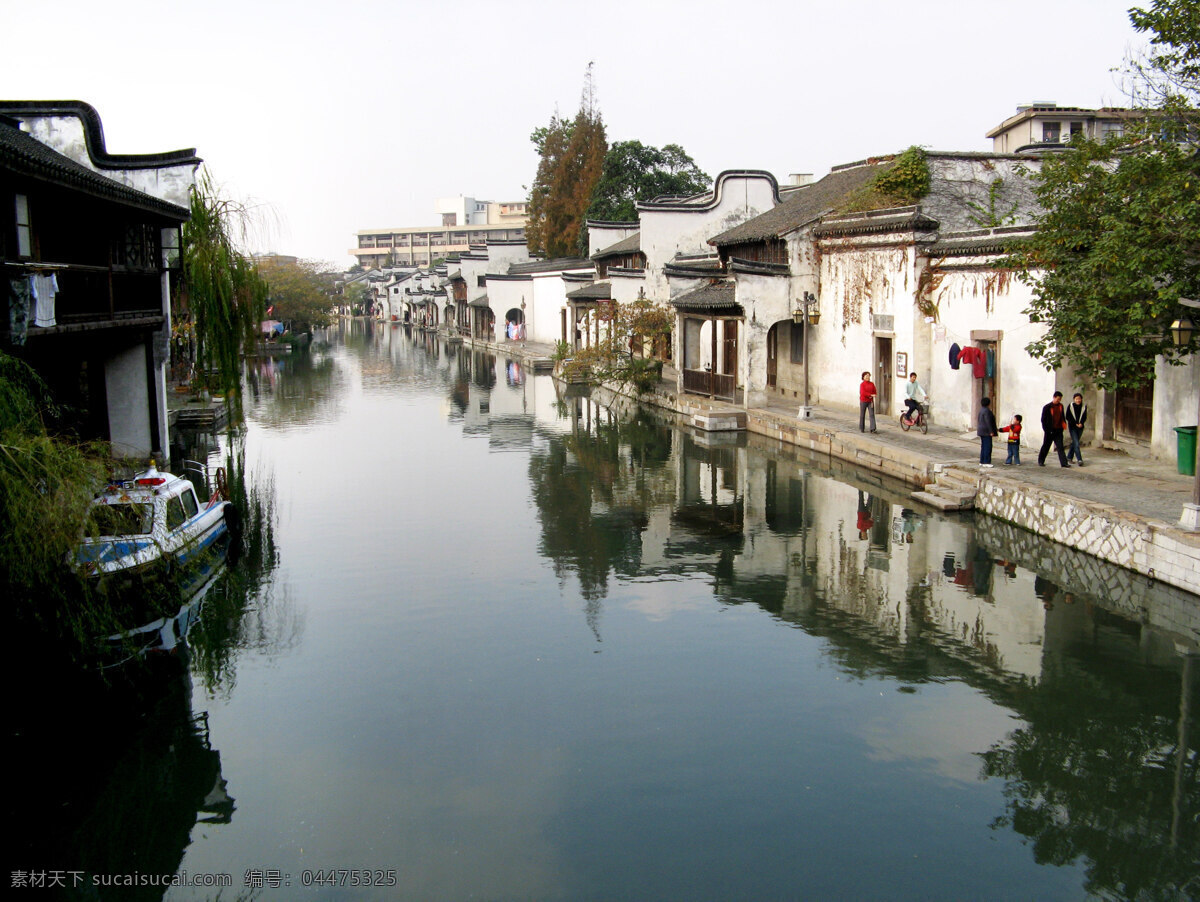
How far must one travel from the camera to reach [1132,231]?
13180mm

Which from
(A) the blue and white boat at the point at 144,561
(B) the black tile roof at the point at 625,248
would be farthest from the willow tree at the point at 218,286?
(B) the black tile roof at the point at 625,248

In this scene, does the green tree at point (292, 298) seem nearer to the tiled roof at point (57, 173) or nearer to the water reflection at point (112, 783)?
the tiled roof at point (57, 173)

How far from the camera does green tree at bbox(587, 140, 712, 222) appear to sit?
59812 mm

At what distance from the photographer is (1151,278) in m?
12.9

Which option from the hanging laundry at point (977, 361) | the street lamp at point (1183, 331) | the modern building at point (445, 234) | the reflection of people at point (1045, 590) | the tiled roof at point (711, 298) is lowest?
the reflection of people at point (1045, 590)

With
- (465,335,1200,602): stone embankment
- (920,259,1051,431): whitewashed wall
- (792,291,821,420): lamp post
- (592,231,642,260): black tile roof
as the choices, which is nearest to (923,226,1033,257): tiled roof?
(920,259,1051,431): whitewashed wall

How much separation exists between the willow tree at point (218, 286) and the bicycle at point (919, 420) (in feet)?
46.8

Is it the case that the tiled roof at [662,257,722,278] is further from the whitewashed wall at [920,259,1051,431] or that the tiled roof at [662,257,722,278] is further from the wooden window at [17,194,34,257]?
the wooden window at [17,194,34,257]

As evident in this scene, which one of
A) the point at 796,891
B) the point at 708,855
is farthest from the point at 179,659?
the point at 796,891

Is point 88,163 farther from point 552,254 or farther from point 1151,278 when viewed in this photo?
point 552,254

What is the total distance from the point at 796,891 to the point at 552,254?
209 feet

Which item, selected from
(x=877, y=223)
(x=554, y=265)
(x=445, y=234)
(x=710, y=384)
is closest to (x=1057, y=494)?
(x=877, y=223)

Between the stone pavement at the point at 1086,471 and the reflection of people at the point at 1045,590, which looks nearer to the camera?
the reflection of people at the point at 1045,590

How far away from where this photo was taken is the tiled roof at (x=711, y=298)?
91.2ft
